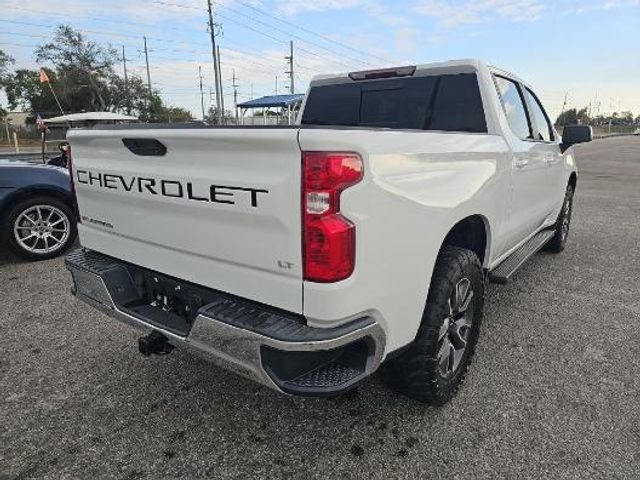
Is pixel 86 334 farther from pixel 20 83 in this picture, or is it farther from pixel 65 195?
pixel 20 83

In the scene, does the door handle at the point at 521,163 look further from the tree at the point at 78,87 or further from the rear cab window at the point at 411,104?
the tree at the point at 78,87

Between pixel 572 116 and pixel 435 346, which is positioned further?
pixel 572 116

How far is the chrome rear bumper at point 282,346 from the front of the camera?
1.92 metres

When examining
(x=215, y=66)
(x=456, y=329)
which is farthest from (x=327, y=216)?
(x=215, y=66)

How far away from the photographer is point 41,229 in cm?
557

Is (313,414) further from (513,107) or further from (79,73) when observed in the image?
(79,73)

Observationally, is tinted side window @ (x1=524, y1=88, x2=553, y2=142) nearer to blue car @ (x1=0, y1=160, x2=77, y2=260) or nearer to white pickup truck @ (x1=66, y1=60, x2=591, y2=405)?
white pickup truck @ (x1=66, y1=60, x2=591, y2=405)

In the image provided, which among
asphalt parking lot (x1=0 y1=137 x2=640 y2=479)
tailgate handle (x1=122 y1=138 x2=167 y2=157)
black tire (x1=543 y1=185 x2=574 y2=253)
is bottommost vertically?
asphalt parking lot (x1=0 y1=137 x2=640 y2=479)

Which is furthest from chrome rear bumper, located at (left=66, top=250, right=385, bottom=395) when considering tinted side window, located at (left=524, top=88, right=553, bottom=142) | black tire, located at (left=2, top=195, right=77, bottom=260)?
black tire, located at (left=2, top=195, right=77, bottom=260)

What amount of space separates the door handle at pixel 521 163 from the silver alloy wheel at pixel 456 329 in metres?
1.18

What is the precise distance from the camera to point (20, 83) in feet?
209

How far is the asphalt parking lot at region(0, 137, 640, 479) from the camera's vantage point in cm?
232

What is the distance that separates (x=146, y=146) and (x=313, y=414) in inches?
64.3

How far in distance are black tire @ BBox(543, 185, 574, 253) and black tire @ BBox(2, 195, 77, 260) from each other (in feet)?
18.2
